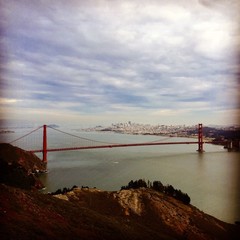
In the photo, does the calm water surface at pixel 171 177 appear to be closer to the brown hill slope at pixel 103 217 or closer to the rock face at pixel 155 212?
the rock face at pixel 155 212

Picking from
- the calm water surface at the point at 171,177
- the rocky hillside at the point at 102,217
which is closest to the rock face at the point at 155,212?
the rocky hillside at the point at 102,217

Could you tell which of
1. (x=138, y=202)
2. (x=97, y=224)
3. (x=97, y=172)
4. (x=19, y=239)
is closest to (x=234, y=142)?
(x=97, y=172)

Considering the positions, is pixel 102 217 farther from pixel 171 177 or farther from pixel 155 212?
pixel 171 177

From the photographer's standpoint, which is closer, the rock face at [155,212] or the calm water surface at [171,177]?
the rock face at [155,212]

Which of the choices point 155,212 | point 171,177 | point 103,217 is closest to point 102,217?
point 103,217

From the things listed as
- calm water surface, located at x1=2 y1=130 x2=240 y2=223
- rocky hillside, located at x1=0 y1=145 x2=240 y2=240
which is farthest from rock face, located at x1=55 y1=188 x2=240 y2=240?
calm water surface, located at x1=2 y1=130 x2=240 y2=223

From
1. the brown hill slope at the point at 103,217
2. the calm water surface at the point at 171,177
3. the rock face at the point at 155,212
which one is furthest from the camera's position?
the calm water surface at the point at 171,177

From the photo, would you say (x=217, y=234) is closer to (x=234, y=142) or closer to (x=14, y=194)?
(x=14, y=194)

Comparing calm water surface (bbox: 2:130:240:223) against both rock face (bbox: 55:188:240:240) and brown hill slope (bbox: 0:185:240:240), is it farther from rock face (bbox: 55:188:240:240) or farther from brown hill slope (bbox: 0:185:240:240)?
brown hill slope (bbox: 0:185:240:240)
